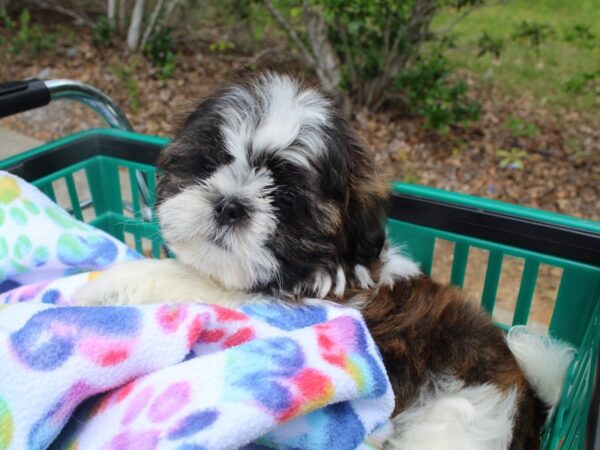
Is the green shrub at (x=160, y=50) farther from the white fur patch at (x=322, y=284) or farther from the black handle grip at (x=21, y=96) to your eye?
the white fur patch at (x=322, y=284)

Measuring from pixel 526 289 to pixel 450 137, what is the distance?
11.4ft

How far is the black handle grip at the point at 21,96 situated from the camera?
7.88ft

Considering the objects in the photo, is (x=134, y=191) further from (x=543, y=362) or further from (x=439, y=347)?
(x=543, y=362)

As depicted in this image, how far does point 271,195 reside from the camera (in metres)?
1.80

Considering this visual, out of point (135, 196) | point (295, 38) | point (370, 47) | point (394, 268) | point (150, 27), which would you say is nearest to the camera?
point (394, 268)

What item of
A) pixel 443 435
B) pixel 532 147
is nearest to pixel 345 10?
pixel 532 147

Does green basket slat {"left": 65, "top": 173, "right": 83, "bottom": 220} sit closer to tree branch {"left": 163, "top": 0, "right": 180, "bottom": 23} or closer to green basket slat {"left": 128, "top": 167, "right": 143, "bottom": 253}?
green basket slat {"left": 128, "top": 167, "right": 143, "bottom": 253}

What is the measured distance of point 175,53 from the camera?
23.5 ft

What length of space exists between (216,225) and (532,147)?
14.4 ft

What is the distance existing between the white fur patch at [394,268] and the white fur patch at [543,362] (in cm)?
42

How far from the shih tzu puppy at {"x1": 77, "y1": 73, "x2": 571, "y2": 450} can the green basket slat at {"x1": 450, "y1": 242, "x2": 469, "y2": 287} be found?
0.92ft

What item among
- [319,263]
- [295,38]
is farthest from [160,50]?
[319,263]

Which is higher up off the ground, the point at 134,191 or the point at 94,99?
the point at 94,99

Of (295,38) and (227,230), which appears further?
(295,38)
